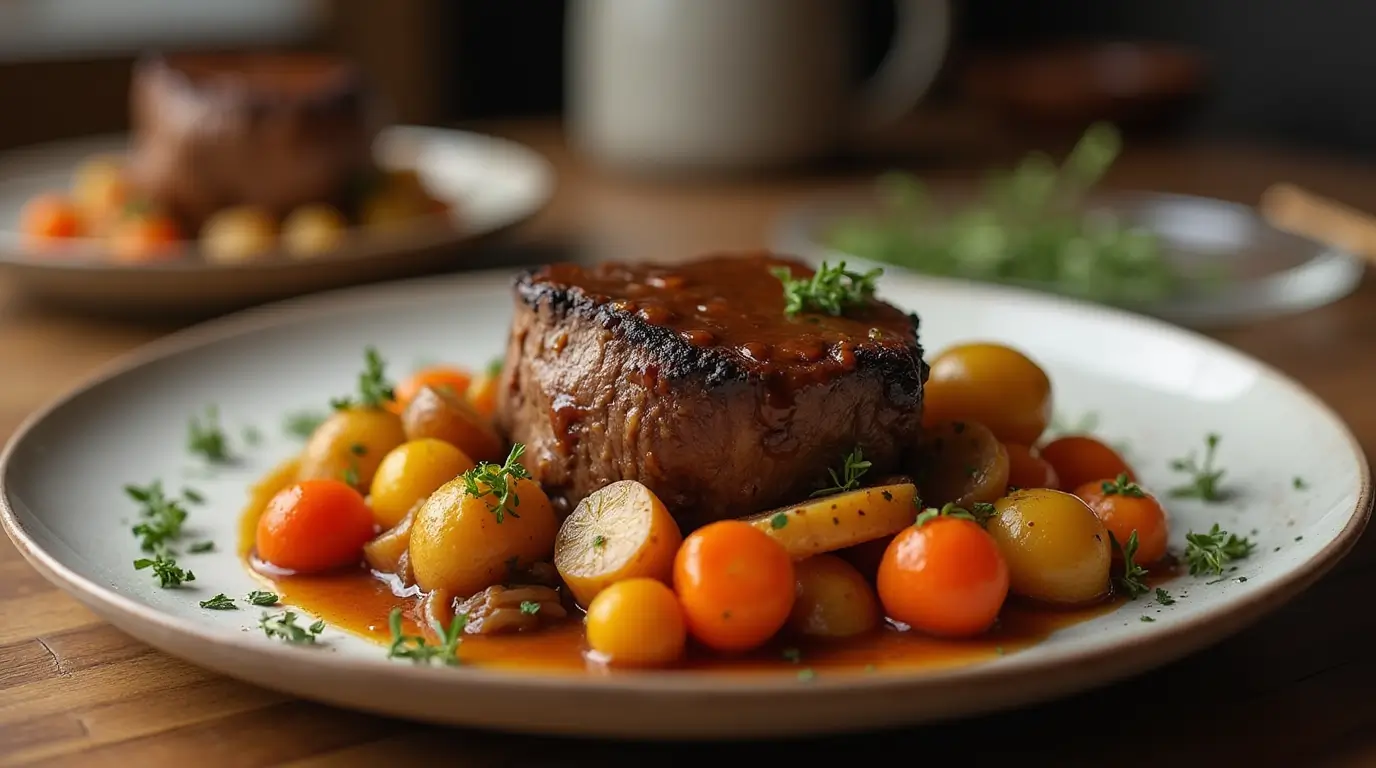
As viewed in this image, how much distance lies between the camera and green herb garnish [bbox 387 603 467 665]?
1995mm

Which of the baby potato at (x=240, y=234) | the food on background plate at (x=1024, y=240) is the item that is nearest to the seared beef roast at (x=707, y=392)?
the food on background plate at (x=1024, y=240)

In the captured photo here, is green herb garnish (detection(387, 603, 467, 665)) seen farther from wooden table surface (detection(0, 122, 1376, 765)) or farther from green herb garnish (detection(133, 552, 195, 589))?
green herb garnish (detection(133, 552, 195, 589))

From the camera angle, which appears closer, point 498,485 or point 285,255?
point 498,485

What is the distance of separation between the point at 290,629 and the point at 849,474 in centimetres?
97

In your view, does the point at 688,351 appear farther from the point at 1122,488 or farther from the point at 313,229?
the point at 313,229

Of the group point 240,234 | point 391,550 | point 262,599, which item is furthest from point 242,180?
point 262,599

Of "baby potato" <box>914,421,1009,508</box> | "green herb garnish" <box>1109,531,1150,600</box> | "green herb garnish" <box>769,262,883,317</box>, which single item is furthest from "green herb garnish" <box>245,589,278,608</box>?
"green herb garnish" <box>1109,531,1150,600</box>

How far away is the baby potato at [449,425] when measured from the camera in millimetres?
2736

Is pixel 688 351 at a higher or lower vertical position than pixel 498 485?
higher

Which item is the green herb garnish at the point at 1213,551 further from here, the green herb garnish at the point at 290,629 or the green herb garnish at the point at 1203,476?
the green herb garnish at the point at 290,629

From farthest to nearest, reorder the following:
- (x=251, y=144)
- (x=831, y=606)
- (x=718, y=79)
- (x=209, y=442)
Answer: (x=718, y=79)
(x=251, y=144)
(x=209, y=442)
(x=831, y=606)

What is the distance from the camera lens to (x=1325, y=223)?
4.49 metres

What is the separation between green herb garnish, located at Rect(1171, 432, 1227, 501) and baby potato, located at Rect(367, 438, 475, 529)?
1.40 meters

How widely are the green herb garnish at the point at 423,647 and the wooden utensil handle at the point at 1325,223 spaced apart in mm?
3333
